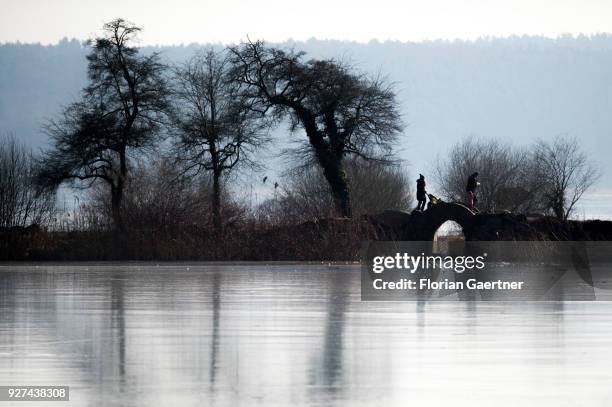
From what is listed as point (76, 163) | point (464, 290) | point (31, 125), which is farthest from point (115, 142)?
point (31, 125)

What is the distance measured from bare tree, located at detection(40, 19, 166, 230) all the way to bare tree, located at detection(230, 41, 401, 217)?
466 centimetres

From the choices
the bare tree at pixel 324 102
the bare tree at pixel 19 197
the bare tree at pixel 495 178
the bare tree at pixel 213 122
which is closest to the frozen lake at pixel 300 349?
the bare tree at pixel 19 197

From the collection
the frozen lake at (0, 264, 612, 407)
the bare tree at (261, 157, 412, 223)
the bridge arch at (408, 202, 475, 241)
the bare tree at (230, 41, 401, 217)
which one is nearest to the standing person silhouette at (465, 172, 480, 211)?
the bridge arch at (408, 202, 475, 241)

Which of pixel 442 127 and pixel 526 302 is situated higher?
pixel 442 127

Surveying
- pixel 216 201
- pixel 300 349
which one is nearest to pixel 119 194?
pixel 216 201

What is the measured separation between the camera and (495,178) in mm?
97062

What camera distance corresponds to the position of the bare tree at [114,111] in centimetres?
6912

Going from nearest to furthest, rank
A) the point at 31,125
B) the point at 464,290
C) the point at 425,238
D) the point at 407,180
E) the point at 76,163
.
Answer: the point at 464,290 → the point at 425,238 → the point at 76,163 → the point at 407,180 → the point at 31,125

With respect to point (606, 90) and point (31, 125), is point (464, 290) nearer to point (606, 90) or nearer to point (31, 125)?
point (31, 125)

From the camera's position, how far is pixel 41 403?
1269 centimetres

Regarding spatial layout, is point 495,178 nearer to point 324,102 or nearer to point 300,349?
point 324,102

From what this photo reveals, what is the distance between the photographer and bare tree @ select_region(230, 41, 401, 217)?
67.9 meters

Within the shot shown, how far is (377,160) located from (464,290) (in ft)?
124

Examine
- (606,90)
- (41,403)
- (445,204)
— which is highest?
(606,90)
